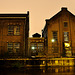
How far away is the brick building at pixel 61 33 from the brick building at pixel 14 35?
543 cm

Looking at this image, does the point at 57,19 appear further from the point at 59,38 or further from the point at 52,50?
the point at 52,50


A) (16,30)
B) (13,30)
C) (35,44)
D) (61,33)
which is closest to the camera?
(13,30)

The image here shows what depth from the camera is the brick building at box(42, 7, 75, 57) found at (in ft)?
86.8

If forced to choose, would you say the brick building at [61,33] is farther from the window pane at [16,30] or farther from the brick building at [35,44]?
the window pane at [16,30]

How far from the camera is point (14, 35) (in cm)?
2472

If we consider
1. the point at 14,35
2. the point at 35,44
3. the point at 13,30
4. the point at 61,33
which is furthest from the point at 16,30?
the point at 61,33

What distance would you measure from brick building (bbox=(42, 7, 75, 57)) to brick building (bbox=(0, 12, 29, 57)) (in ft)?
17.8

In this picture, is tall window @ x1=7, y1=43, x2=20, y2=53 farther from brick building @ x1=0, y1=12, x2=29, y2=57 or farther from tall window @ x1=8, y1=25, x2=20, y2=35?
tall window @ x1=8, y1=25, x2=20, y2=35

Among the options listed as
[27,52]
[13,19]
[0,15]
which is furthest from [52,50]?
[0,15]

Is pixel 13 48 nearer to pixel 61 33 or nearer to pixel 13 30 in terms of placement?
pixel 13 30

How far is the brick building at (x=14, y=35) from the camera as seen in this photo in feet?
79.5

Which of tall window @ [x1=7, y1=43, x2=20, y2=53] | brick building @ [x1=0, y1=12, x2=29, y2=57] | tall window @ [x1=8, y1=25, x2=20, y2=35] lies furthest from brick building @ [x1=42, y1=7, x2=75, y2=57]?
tall window @ [x1=8, y1=25, x2=20, y2=35]

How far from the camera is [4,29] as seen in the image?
24.7m

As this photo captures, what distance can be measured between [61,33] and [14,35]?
412 inches
